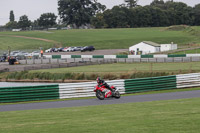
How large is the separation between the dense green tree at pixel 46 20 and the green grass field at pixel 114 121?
441 ft

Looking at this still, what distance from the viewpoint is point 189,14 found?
146625 mm

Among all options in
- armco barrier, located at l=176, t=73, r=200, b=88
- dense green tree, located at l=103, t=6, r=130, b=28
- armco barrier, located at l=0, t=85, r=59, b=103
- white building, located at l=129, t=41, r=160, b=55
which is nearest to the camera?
armco barrier, located at l=0, t=85, r=59, b=103

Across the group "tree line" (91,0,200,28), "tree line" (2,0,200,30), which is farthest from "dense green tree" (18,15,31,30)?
"tree line" (91,0,200,28)

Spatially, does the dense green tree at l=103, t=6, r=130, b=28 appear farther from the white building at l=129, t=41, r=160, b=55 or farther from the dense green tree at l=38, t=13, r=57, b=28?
the white building at l=129, t=41, r=160, b=55

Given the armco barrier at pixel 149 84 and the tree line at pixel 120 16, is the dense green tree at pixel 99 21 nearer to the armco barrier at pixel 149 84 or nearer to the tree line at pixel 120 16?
the tree line at pixel 120 16

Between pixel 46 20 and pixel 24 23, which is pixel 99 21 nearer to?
pixel 46 20

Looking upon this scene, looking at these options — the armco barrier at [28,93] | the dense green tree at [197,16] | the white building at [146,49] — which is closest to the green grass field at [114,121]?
the armco barrier at [28,93]

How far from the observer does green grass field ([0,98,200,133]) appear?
10461 mm

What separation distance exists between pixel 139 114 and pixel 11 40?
94.1 meters

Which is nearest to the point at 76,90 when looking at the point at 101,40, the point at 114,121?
the point at 114,121

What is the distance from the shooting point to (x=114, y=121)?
38.9ft

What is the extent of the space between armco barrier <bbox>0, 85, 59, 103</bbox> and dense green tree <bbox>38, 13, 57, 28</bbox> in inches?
4987

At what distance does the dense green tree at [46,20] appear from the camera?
146125 mm

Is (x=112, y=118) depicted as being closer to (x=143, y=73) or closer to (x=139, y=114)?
(x=139, y=114)
